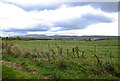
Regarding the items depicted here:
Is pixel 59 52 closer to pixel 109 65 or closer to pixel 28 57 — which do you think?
pixel 109 65

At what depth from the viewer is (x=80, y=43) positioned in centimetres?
837

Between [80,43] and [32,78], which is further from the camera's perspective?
[80,43]

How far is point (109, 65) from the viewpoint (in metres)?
5.96

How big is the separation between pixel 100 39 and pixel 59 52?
3.33 meters

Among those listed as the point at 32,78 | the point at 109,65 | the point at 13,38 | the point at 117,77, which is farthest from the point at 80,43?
the point at 13,38

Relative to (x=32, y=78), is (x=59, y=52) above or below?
above

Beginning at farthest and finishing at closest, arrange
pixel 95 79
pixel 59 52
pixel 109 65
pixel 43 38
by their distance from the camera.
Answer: pixel 43 38, pixel 59 52, pixel 109 65, pixel 95 79

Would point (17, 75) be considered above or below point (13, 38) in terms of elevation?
below

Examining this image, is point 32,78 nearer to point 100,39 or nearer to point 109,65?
point 109,65

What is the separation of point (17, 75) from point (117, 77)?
4.18 metres

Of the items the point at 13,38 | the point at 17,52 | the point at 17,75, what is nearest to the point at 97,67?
the point at 17,75

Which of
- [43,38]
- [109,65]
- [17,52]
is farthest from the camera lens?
[43,38]

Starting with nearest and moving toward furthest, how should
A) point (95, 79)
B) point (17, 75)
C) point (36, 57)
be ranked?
point (95, 79), point (17, 75), point (36, 57)

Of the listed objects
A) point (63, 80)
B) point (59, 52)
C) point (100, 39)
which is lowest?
point (63, 80)
